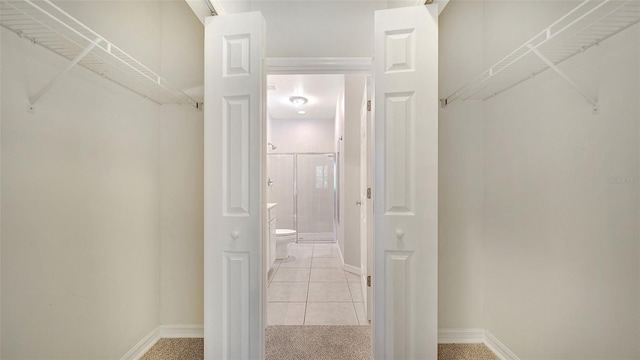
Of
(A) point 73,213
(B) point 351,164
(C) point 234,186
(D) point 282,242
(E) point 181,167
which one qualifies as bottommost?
(D) point 282,242

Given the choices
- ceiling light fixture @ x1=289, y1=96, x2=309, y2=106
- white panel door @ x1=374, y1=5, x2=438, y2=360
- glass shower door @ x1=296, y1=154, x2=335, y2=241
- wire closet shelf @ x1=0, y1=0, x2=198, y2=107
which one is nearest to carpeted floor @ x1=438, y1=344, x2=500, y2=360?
white panel door @ x1=374, y1=5, x2=438, y2=360

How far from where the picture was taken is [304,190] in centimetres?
533

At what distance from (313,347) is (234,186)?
4.12 ft

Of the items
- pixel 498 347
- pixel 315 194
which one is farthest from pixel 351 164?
pixel 498 347

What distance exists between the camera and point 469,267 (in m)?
1.79

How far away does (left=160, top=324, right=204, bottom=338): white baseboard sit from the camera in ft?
6.01

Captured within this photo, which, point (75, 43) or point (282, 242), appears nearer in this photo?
point (75, 43)

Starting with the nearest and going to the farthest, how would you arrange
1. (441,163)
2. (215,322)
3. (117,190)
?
(215,322), (117,190), (441,163)

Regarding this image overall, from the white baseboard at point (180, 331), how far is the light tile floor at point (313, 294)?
0.54m

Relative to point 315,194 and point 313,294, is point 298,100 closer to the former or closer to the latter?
point 315,194

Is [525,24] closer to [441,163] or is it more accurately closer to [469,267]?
[441,163]

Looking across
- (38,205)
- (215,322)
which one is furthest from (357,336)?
(38,205)

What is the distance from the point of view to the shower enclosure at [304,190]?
17.3ft

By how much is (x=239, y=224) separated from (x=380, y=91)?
101 centimetres
